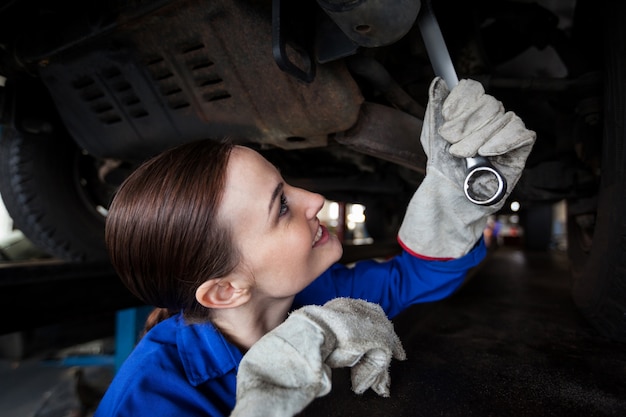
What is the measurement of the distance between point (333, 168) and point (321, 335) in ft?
3.37

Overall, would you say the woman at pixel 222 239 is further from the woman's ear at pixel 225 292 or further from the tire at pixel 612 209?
the tire at pixel 612 209

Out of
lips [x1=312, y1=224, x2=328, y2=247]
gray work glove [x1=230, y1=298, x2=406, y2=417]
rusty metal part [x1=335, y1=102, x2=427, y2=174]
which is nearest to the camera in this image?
gray work glove [x1=230, y1=298, x2=406, y2=417]

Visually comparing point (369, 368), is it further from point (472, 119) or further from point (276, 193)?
point (472, 119)

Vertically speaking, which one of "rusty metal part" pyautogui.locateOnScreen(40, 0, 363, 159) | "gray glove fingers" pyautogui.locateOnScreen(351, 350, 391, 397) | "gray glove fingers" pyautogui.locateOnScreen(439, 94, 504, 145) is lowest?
"gray glove fingers" pyautogui.locateOnScreen(351, 350, 391, 397)

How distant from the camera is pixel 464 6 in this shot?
0.82 metres

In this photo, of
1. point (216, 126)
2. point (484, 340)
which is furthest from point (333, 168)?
point (484, 340)

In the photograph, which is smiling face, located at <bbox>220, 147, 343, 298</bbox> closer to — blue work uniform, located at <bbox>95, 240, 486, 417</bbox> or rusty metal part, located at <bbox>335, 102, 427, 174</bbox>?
blue work uniform, located at <bbox>95, 240, 486, 417</bbox>

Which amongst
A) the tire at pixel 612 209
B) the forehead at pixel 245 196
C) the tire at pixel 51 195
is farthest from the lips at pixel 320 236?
the tire at pixel 51 195

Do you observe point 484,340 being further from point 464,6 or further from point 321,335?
point 464,6

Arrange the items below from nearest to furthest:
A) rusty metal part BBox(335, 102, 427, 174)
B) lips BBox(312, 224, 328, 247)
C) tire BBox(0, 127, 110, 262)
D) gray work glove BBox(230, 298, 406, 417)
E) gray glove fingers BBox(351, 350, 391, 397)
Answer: gray work glove BBox(230, 298, 406, 417)
gray glove fingers BBox(351, 350, 391, 397)
lips BBox(312, 224, 328, 247)
rusty metal part BBox(335, 102, 427, 174)
tire BBox(0, 127, 110, 262)

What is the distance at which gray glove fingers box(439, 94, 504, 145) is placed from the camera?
516mm

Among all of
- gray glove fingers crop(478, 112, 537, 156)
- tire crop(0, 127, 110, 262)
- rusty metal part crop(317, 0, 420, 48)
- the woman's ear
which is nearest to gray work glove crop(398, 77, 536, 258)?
gray glove fingers crop(478, 112, 537, 156)

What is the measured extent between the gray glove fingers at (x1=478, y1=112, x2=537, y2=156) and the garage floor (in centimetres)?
35

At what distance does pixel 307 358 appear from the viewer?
0.37 metres
